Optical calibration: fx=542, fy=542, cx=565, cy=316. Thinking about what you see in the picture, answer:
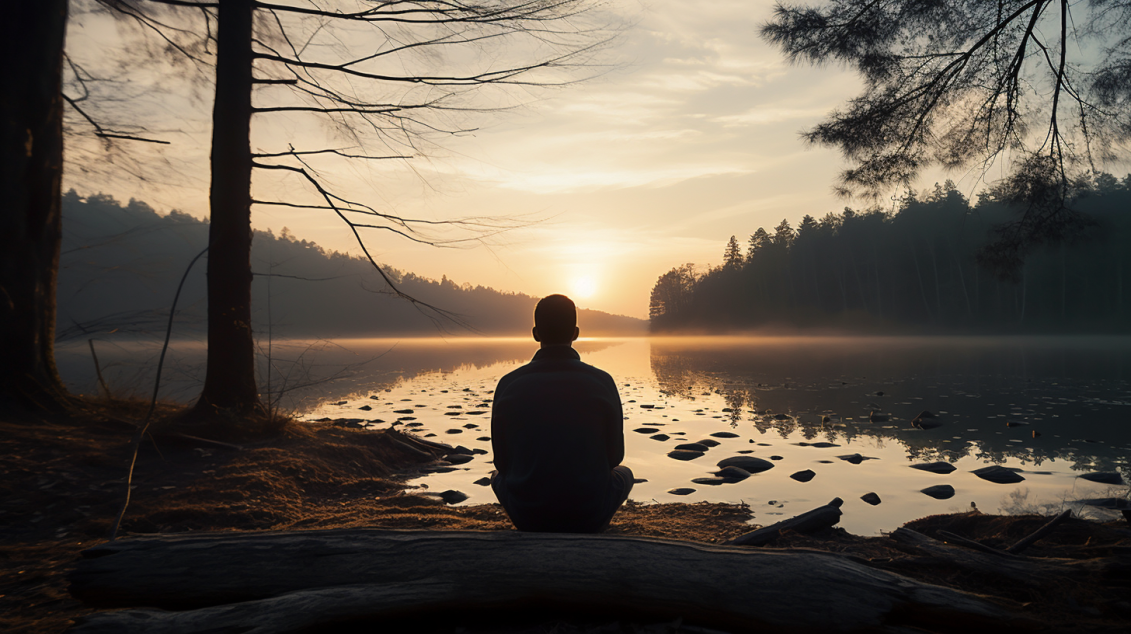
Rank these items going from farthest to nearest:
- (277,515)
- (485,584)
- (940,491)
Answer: (940,491), (277,515), (485,584)

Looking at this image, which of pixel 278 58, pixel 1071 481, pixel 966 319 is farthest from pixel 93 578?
pixel 966 319

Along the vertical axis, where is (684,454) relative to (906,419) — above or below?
below

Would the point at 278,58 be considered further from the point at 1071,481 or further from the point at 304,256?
the point at 304,256

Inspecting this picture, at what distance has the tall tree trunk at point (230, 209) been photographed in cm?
716

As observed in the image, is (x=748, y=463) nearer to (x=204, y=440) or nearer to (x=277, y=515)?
(x=277, y=515)

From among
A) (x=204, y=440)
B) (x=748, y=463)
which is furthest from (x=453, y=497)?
(x=748, y=463)

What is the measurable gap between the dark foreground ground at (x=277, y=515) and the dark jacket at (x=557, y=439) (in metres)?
0.67

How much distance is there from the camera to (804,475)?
21.0 ft

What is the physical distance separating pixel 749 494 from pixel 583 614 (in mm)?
3859

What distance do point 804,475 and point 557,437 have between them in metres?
4.61

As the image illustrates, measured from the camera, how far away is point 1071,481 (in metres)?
6.06

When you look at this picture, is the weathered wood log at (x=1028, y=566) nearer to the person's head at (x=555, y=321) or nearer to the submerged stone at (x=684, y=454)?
the person's head at (x=555, y=321)

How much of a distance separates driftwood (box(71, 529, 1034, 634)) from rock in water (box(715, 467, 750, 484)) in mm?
3830

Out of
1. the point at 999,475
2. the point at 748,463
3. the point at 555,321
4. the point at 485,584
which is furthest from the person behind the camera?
the point at 748,463
